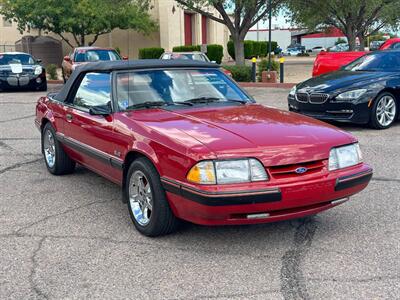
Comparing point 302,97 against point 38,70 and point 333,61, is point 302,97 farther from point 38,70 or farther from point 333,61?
point 38,70

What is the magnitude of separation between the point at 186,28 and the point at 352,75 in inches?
1195

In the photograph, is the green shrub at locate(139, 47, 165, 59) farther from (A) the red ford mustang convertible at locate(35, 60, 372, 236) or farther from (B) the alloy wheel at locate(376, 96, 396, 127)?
(A) the red ford mustang convertible at locate(35, 60, 372, 236)

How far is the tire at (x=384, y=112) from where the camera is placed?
8398 mm

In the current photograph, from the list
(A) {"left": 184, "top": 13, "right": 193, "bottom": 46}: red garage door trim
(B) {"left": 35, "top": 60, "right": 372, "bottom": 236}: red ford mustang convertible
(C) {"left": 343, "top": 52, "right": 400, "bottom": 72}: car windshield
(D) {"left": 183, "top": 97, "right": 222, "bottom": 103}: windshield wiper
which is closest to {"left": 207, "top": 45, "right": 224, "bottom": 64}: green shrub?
(A) {"left": 184, "top": 13, "right": 193, "bottom": 46}: red garage door trim

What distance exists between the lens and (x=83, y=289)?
10.5ft

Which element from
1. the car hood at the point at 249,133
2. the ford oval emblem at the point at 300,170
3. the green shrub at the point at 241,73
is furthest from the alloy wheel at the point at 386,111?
the green shrub at the point at 241,73

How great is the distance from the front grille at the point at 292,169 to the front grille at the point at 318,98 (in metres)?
4.97

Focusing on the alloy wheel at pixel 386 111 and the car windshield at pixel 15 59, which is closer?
the alloy wheel at pixel 386 111

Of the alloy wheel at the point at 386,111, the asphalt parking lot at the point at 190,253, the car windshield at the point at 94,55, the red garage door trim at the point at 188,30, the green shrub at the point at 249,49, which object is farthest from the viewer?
the green shrub at the point at 249,49

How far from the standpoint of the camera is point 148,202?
3.99 metres

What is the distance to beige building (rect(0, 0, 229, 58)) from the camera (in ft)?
109

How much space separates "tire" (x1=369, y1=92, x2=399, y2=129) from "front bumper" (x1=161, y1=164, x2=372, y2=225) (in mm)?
5102

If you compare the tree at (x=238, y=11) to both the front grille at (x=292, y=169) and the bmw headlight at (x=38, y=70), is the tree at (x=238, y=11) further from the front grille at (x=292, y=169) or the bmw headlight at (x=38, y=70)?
the front grille at (x=292, y=169)

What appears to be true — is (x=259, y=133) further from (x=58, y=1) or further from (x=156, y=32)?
(x=156, y=32)
